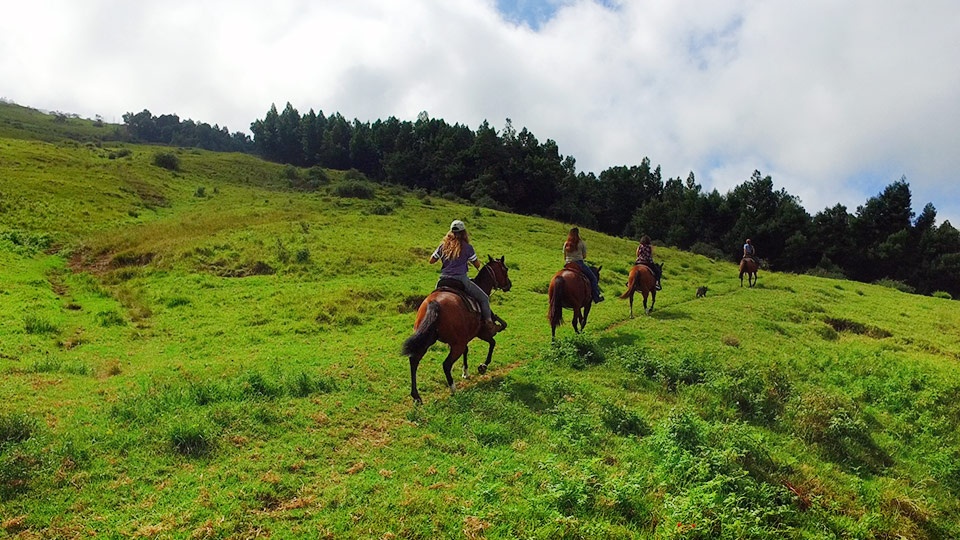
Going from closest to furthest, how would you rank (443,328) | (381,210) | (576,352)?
1. (443,328)
2. (576,352)
3. (381,210)

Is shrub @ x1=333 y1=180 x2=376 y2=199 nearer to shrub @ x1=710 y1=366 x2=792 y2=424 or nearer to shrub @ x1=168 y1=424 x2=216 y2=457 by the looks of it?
shrub @ x1=710 y1=366 x2=792 y2=424

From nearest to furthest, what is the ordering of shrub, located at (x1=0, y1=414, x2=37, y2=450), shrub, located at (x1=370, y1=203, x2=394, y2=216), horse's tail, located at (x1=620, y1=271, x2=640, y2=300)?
shrub, located at (x1=0, y1=414, x2=37, y2=450) → horse's tail, located at (x1=620, y1=271, x2=640, y2=300) → shrub, located at (x1=370, y1=203, x2=394, y2=216)

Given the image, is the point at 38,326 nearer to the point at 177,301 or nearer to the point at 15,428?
the point at 177,301

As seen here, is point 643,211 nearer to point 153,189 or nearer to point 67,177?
point 153,189

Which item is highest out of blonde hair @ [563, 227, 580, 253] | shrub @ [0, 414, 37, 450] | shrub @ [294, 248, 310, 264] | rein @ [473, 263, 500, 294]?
blonde hair @ [563, 227, 580, 253]

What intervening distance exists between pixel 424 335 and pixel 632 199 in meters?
90.2

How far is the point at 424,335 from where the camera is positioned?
9742 millimetres

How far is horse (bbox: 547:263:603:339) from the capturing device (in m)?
15.1

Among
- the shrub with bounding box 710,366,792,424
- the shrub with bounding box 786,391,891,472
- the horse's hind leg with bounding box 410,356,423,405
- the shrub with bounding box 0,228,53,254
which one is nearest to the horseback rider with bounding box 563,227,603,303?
the shrub with bounding box 710,366,792,424

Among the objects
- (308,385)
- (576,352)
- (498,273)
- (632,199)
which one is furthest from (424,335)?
(632,199)

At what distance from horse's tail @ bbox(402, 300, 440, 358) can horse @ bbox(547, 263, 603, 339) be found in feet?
19.0

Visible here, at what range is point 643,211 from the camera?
84.3 meters

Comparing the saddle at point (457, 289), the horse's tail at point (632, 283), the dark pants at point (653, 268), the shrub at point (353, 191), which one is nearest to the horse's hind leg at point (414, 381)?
the saddle at point (457, 289)

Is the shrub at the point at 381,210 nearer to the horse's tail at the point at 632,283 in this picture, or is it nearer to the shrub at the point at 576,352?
the horse's tail at the point at 632,283
